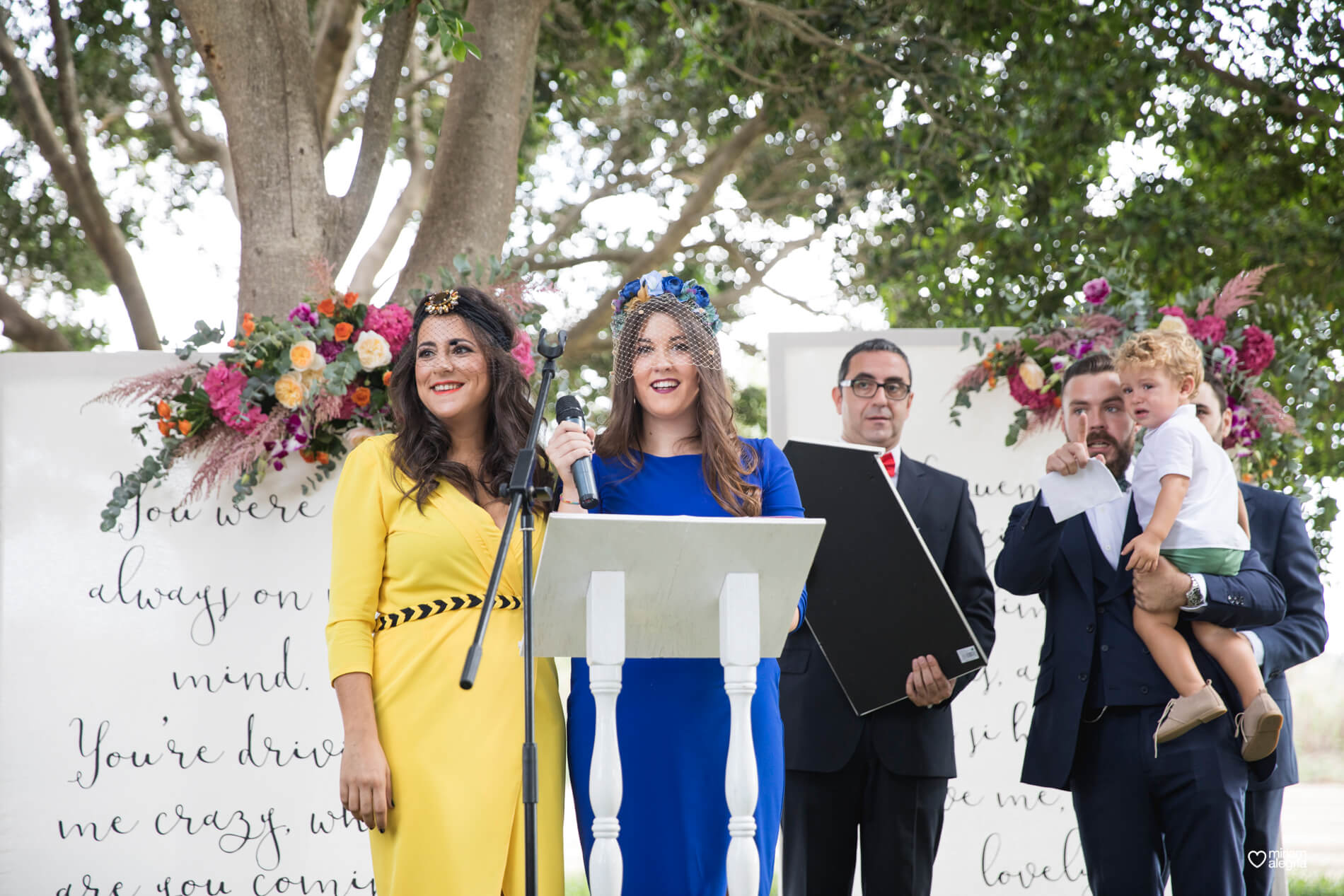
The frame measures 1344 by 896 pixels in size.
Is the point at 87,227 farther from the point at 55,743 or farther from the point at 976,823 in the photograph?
the point at 976,823

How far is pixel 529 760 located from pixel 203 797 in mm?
2318

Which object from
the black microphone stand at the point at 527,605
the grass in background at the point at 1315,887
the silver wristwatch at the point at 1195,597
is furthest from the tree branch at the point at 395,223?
the grass in background at the point at 1315,887

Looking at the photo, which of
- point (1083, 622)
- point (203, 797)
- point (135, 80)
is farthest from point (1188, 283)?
point (135, 80)

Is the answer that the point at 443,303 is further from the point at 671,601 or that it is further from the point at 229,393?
the point at 229,393

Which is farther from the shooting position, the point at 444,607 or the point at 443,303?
the point at 443,303

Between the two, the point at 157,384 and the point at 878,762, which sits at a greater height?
the point at 157,384

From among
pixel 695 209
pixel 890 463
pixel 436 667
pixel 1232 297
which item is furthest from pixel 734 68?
pixel 436 667

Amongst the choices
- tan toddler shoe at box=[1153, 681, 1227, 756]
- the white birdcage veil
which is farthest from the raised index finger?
the white birdcage veil

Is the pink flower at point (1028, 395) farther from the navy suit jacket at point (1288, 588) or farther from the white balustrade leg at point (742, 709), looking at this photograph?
the white balustrade leg at point (742, 709)

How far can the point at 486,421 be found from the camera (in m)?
3.01

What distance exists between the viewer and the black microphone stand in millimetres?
2178

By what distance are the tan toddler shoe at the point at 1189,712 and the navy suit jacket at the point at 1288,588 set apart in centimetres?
58

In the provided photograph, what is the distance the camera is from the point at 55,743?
4059mm

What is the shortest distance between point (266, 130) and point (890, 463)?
3005 millimetres
